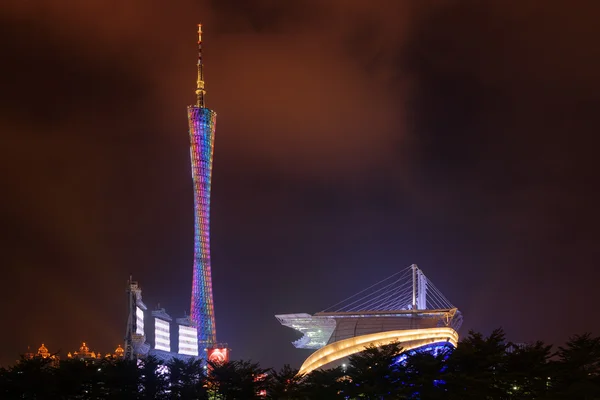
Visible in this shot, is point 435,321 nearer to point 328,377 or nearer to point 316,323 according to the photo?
point 316,323

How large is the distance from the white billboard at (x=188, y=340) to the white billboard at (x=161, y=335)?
9.38 ft

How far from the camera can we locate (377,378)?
4800 centimetres

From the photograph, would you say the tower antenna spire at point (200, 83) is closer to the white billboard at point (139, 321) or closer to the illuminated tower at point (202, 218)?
the illuminated tower at point (202, 218)

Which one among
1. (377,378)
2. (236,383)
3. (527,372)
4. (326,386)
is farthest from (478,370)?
(236,383)

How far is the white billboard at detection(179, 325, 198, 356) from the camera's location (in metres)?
114

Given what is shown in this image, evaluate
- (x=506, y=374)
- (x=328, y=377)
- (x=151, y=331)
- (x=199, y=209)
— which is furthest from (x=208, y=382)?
(x=199, y=209)

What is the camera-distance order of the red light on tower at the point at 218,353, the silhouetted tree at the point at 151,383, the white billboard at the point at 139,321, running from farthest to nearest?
the red light on tower at the point at 218,353
the white billboard at the point at 139,321
the silhouetted tree at the point at 151,383

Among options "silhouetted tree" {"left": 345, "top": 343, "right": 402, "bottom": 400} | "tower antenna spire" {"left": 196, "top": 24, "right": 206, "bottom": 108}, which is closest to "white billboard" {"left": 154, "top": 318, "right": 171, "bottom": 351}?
"tower antenna spire" {"left": 196, "top": 24, "right": 206, "bottom": 108}

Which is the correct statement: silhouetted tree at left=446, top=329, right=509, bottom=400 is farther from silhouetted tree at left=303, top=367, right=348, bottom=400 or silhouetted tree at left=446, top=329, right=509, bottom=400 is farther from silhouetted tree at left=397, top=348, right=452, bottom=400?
silhouetted tree at left=303, top=367, right=348, bottom=400

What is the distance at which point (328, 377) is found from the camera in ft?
160

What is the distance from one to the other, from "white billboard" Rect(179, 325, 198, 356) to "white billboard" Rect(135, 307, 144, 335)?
15877 millimetres

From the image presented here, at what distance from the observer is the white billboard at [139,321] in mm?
95438

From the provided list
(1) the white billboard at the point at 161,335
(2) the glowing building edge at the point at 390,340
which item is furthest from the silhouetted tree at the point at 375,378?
(1) the white billboard at the point at 161,335

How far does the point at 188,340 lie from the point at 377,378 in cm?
7118
